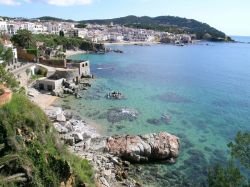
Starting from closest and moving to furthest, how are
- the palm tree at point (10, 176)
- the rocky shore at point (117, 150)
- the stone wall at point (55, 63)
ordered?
the palm tree at point (10, 176), the rocky shore at point (117, 150), the stone wall at point (55, 63)

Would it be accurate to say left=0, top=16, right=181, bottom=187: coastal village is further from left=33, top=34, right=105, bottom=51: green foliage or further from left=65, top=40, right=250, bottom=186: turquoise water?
left=33, top=34, right=105, bottom=51: green foliage

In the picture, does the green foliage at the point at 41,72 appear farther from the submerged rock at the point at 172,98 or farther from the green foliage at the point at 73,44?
the green foliage at the point at 73,44

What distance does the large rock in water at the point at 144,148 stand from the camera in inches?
1209

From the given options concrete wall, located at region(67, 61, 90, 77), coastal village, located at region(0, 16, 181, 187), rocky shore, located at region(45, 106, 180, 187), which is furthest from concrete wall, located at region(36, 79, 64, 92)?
rocky shore, located at region(45, 106, 180, 187)

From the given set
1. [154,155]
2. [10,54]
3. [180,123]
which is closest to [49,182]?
[154,155]

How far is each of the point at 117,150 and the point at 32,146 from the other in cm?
1384

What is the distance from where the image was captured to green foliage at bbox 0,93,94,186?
58.0 feet

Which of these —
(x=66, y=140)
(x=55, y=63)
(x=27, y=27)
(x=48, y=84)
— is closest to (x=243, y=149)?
(x=66, y=140)

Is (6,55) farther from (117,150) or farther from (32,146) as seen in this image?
(32,146)

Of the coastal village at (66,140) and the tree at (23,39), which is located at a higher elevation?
the tree at (23,39)

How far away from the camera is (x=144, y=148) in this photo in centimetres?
3125

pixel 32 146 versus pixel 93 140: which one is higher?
pixel 32 146

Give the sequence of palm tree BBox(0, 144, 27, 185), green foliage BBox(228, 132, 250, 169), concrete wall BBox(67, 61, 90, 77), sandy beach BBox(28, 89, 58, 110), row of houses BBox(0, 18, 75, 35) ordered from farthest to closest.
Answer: row of houses BBox(0, 18, 75, 35) < concrete wall BBox(67, 61, 90, 77) < sandy beach BBox(28, 89, 58, 110) < green foliage BBox(228, 132, 250, 169) < palm tree BBox(0, 144, 27, 185)

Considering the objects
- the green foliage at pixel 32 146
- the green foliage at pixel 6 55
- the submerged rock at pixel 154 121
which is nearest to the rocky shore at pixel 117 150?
the green foliage at pixel 32 146
